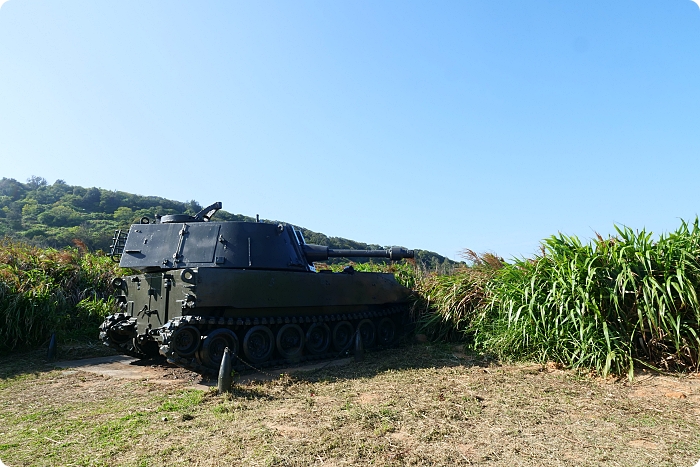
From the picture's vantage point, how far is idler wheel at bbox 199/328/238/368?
23.3 feet

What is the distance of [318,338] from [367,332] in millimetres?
1216

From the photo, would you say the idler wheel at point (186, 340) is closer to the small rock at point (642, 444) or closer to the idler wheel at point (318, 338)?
the idler wheel at point (318, 338)

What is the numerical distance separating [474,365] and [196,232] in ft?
15.8

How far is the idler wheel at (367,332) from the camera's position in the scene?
31.4 ft

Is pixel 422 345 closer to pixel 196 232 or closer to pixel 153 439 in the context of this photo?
pixel 196 232

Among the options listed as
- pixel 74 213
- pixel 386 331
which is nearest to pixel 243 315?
pixel 386 331

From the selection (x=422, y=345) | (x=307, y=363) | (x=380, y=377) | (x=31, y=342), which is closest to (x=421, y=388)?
(x=380, y=377)

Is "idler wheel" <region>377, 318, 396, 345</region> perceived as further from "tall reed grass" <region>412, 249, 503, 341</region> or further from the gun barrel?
the gun barrel

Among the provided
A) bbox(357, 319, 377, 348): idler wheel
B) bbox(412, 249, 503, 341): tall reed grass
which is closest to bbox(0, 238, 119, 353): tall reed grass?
bbox(357, 319, 377, 348): idler wheel

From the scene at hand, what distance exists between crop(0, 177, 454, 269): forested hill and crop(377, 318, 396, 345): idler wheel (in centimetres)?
1085

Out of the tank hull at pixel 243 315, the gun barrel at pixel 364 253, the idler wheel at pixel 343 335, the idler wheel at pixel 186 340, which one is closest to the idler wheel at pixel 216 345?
the tank hull at pixel 243 315

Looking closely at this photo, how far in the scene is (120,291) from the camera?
902 cm

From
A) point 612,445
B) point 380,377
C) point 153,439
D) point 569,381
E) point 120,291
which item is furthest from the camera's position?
point 120,291

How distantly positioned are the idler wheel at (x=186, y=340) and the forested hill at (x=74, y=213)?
545 inches
